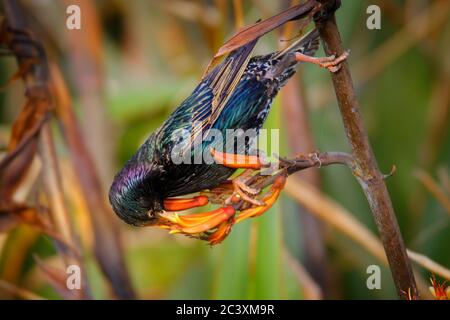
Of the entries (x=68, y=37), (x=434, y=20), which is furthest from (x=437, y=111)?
(x=68, y=37)

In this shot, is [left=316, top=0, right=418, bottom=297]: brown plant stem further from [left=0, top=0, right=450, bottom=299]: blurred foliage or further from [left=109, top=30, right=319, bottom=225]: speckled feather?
[left=0, top=0, right=450, bottom=299]: blurred foliage

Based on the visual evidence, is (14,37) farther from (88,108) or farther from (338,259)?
(338,259)

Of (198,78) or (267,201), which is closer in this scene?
(267,201)

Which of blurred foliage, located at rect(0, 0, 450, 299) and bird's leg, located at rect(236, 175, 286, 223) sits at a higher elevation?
blurred foliage, located at rect(0, 0, 450, 299)

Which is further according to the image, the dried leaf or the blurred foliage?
the blurred foliage

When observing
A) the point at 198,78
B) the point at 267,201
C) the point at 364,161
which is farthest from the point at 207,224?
the point at 198,78

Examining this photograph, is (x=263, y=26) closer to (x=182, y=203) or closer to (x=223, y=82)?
(x=223, y=82)

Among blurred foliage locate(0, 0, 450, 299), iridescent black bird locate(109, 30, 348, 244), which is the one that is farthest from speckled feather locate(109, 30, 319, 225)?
blurred foliage locate(0, 0, 450, 299)
